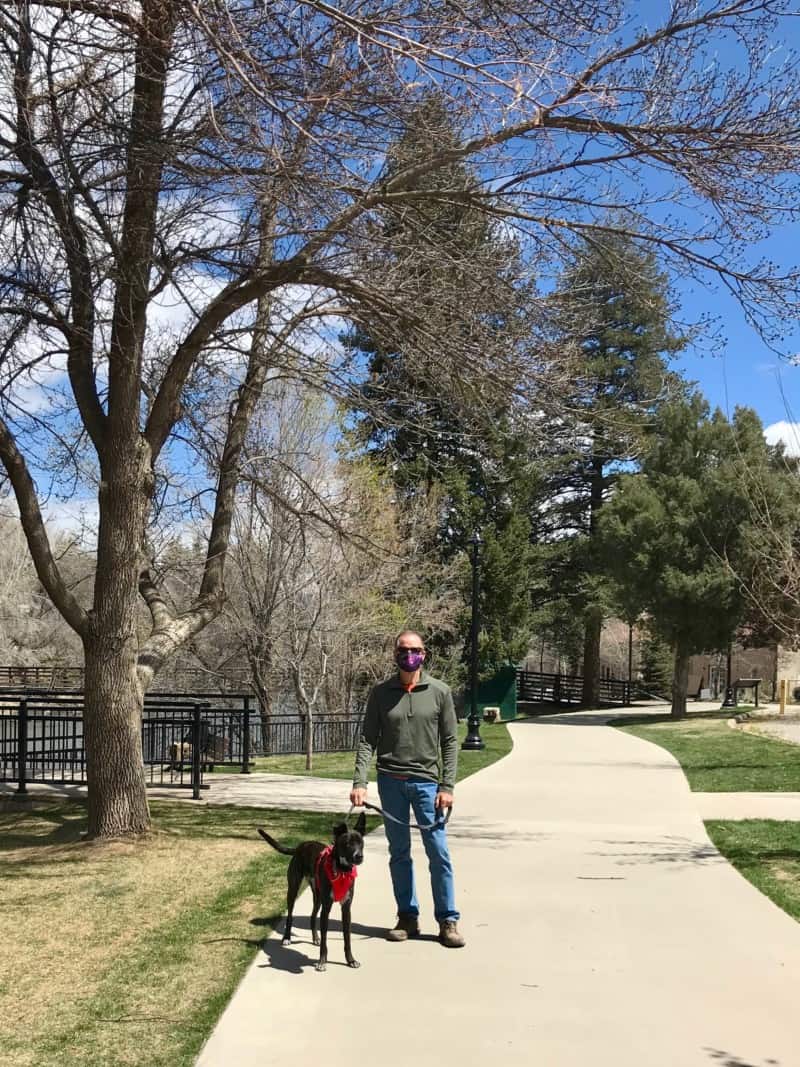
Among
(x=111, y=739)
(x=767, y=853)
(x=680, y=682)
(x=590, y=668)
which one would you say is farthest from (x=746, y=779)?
(x=590, y=668)

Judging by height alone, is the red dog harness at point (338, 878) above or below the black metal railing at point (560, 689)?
above

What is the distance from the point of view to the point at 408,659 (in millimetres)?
6102

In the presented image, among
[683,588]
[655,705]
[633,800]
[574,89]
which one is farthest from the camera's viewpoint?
[655,705]

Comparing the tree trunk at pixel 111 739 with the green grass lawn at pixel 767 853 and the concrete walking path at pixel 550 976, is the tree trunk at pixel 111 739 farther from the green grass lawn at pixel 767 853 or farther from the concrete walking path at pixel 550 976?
the green grass lawn at pixel 767 853

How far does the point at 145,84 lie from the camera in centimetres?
844

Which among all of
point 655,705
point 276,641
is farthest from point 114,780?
point 655,705

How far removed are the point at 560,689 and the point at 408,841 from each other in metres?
42.5

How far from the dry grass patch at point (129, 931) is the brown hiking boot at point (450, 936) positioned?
1.10m

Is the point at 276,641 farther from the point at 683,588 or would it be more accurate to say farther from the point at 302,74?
the point at 302,74

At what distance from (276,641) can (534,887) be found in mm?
18695

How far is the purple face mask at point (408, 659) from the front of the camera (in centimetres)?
611

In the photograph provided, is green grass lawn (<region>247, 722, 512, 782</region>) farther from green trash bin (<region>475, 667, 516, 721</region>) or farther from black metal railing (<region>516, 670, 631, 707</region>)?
black metal railing (<region>516, 670, 631, 707</region>)

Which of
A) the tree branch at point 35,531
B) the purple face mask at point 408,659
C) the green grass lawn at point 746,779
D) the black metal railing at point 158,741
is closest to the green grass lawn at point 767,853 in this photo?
the green grass lawn at point 746,779

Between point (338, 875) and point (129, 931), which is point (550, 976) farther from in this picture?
point (129, 931)
